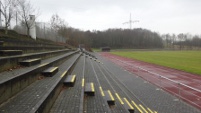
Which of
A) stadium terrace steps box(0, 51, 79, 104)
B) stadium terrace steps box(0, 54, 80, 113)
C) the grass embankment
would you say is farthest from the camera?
the grass embankment

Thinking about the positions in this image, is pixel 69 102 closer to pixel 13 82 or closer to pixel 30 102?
pixel 30 102

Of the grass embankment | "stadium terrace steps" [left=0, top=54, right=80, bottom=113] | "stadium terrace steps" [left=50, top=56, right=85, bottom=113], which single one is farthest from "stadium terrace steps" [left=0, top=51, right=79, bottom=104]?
the grass embankment

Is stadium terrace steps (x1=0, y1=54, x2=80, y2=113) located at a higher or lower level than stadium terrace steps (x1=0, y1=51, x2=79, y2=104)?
lower

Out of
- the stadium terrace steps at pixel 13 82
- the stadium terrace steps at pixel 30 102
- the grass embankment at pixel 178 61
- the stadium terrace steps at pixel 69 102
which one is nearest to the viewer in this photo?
the stadium terrace steps at pixel 30 102

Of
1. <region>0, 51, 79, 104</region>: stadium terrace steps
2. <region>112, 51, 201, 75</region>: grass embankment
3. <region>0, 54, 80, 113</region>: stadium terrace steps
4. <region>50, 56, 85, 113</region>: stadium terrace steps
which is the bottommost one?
<region>112, 51, 201, 75</region>: grass embankment

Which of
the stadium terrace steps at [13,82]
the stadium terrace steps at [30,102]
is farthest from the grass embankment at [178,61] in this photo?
the stadium terrace steps at [30,102]

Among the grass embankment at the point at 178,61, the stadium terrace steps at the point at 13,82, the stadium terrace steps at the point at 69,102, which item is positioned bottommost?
the grass embankment at the point at 178,61

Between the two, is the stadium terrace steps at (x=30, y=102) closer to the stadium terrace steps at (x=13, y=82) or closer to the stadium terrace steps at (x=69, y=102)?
the stadium terrace steps at (x=13, y=82)

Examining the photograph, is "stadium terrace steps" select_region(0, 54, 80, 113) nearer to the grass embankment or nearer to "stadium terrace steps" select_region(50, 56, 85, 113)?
"stadium terrace steps" select_region(50, 56, 85, 113)

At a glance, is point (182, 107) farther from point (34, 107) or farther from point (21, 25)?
point (21, 25)

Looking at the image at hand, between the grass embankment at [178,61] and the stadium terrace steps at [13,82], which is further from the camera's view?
the grass embankment at [178,61]

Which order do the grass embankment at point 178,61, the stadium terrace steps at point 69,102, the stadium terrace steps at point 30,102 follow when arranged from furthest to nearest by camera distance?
the grass embankment at point 178,61, the stadium terrace steps at point 69,102, the stadium terrace steps at point 30,102

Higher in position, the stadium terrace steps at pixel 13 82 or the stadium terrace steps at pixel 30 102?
the stadium terrace steps at pixel 13 82

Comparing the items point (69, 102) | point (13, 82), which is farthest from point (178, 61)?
point (13, 82)
